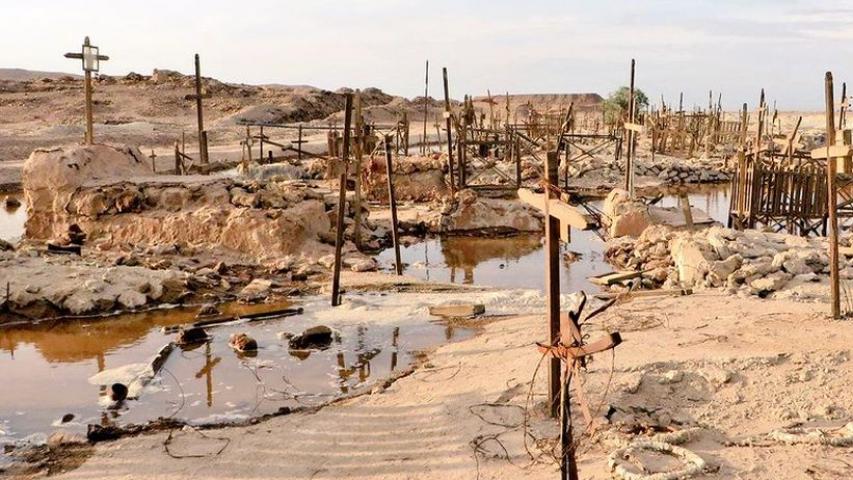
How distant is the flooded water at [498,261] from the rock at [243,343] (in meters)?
5.51

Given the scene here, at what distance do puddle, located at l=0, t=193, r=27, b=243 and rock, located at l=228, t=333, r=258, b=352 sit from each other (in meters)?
9.21

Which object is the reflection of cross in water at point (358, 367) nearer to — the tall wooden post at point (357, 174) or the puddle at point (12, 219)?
the tall wooden post at point (357, 174)

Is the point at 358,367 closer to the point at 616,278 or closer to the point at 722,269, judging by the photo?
the point at 616,278

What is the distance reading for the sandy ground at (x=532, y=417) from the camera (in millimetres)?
6414

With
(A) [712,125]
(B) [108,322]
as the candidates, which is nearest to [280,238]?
(B) [108,322]

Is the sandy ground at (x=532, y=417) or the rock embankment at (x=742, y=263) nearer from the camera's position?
the sandy ground at (x=532, y=417)

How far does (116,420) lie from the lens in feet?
27.0

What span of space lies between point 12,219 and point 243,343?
15.0 metres

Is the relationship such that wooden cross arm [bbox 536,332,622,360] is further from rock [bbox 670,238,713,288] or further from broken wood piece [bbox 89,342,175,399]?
rock [bbox 670,238,713,288]

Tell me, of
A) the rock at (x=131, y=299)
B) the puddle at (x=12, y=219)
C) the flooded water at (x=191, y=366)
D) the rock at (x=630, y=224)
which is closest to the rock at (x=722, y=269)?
the flooded water at (x=191, y=366)

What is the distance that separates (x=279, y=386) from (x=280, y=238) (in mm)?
7376

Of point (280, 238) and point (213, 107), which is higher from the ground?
point (213, 107)

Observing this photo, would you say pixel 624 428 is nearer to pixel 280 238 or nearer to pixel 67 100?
pixel 280 238

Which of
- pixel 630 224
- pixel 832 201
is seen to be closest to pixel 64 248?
pixel 630 224
